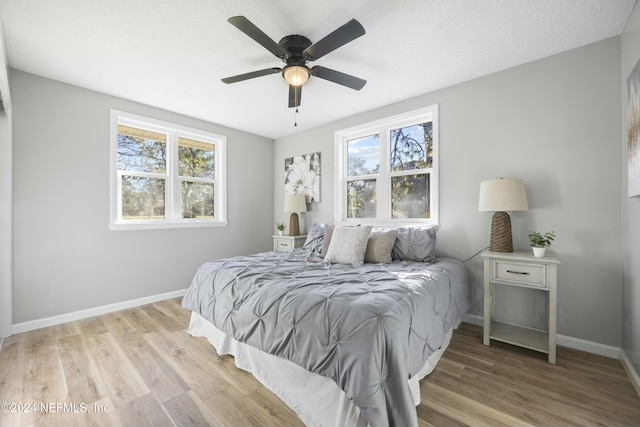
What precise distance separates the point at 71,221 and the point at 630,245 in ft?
16.3

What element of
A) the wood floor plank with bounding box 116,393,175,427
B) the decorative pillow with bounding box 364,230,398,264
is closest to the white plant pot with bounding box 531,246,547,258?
the decorative pillow with bounding box 364,230,398,264

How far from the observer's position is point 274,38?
2.14m

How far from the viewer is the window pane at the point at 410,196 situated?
3199 mm

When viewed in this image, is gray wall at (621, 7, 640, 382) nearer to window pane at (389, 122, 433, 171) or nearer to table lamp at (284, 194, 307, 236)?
window pane at (389, 122, 433, 171)

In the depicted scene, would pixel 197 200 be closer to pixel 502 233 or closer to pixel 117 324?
pixel 117 324

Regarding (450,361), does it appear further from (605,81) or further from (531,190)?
(605,81)

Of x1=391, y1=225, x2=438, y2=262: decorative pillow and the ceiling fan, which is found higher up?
the ceiling fan

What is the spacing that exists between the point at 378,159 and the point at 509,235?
1.78m

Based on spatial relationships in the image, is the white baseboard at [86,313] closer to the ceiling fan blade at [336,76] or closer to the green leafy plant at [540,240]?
the ceiling fan blade at [336,76]

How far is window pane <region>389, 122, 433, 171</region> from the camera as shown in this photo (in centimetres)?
319

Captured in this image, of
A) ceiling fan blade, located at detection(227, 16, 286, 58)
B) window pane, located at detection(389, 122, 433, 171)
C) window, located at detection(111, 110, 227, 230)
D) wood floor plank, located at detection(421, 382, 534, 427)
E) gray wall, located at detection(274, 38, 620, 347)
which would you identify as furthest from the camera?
window, located at detection(111, 110, 227, 230)

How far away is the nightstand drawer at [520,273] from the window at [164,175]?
3.58m

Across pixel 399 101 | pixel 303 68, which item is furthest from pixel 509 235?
pixel 303 68

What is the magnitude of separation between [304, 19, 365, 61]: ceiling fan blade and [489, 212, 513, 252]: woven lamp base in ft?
6.30
